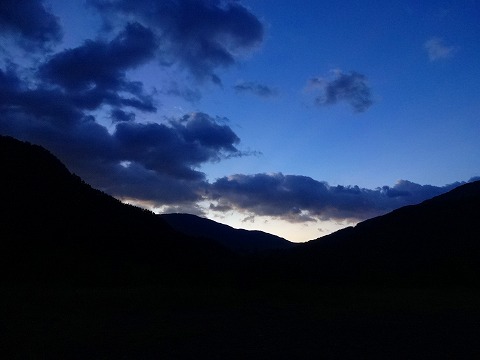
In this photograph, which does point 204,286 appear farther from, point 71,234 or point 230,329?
point 230,329

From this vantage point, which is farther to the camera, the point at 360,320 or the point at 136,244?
the point at 136,244

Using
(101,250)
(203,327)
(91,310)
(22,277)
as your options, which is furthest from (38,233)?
(203,327)

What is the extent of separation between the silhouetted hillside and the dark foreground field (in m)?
25.0

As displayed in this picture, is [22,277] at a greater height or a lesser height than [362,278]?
lesser

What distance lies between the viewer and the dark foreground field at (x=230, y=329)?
1348 centimetres

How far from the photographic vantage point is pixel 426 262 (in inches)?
2655

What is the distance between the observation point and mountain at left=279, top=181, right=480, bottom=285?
60.2 meters

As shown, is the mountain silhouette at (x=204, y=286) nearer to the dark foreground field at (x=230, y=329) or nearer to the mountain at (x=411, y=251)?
the dark foreground field at (x=230, y=329)

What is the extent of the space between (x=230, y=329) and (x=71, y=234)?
5066 cm

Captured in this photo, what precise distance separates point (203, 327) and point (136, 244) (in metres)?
57.2

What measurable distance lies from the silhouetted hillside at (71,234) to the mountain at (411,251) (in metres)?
18.7

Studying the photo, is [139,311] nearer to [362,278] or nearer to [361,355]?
[361,355]

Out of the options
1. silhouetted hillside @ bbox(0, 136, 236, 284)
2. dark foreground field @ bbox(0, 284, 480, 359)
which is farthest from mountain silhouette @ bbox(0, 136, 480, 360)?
silhouetted hillside @ bbox(0, 136, 236, 284)

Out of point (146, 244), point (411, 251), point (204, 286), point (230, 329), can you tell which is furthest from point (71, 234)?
point (230, 329)
